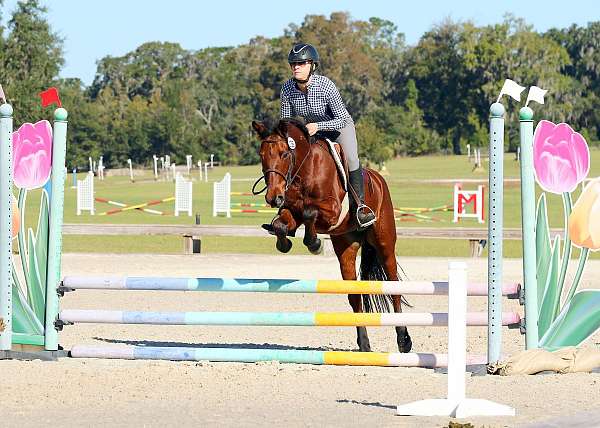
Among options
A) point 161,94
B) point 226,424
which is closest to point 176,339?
point 226,424

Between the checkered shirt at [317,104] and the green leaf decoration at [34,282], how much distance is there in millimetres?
2203

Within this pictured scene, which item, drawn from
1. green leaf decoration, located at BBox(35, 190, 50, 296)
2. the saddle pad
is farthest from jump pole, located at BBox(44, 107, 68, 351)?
the saddle pad

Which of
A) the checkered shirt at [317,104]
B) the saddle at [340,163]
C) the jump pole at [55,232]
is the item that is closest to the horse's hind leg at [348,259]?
the saddle at [340,163]

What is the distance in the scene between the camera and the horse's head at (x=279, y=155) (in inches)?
326

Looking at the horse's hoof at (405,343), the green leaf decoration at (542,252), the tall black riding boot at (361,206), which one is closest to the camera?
the green leaf decoration at (542,252)

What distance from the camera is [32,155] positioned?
9031mm

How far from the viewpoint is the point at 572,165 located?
28.2 feet

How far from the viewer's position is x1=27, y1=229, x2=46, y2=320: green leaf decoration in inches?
351

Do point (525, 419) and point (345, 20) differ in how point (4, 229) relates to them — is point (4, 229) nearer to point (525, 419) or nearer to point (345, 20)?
point (525, 419)

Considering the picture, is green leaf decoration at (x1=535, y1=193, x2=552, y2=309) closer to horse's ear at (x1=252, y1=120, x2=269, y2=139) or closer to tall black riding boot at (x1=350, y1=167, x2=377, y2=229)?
tall black riding boot at (x1=350, y1=167, x2=377, y2=229)

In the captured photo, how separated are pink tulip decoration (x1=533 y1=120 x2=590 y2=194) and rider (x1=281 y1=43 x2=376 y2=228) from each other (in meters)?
1.53

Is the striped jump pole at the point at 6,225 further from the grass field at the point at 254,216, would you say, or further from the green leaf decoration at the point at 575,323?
the green leaf decoration at the point at 575,323

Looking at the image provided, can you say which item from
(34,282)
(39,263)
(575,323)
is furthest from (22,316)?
(575,323)

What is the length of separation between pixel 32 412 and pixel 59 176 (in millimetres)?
2459
